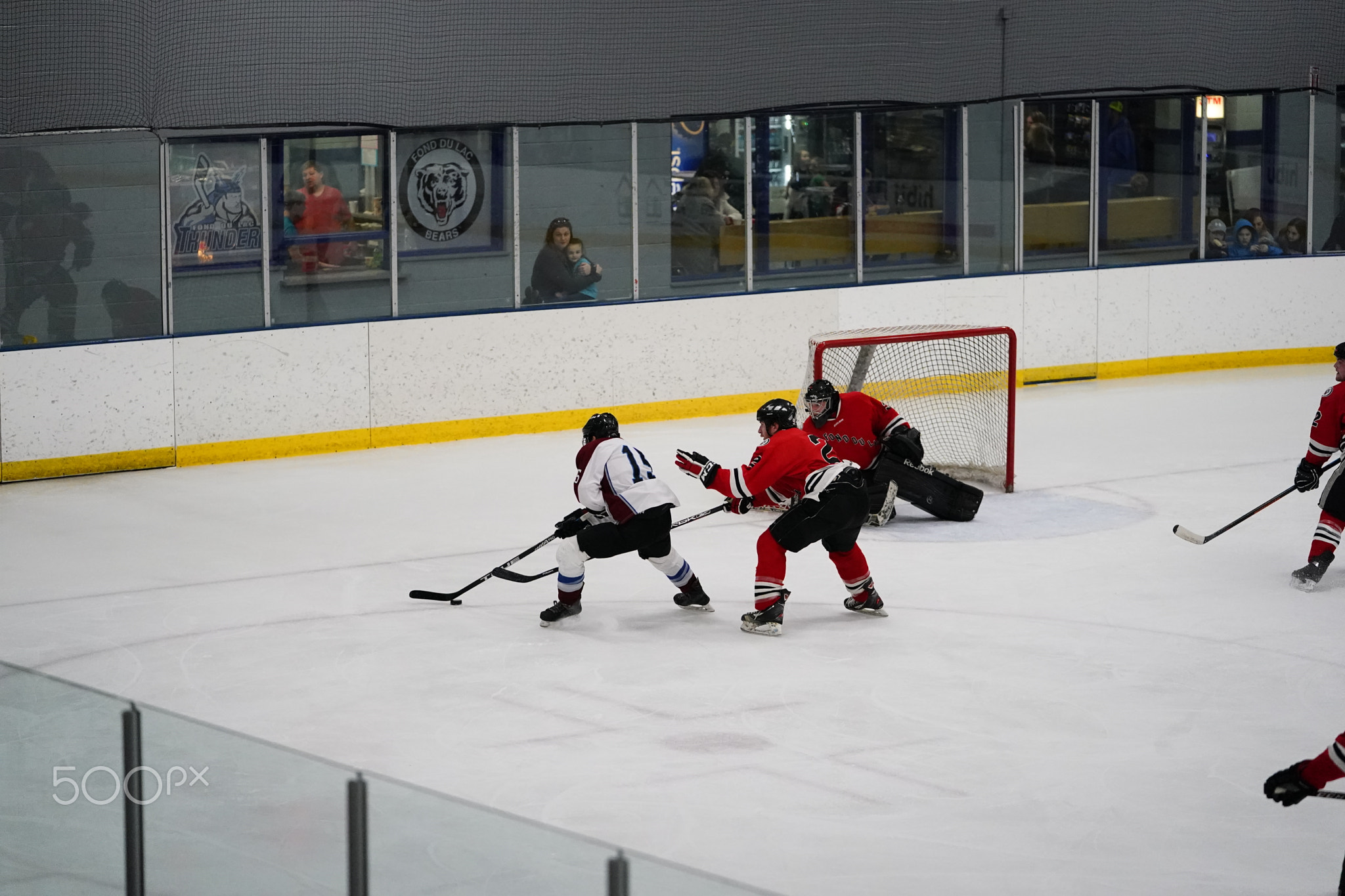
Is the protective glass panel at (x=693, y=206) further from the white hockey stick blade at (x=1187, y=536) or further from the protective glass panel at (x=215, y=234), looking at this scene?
the white hockey stick blade at (x=1187, y=536)

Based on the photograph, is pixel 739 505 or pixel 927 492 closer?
pixel 739 505

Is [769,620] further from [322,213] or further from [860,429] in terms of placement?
[322,213]

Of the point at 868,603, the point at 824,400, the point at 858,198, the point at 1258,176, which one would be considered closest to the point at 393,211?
the point at 858,198

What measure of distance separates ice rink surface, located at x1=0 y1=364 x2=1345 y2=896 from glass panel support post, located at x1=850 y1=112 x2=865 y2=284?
3185 mm

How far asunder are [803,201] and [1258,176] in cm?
427

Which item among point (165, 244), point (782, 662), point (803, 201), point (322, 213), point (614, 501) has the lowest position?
point (782, 662)

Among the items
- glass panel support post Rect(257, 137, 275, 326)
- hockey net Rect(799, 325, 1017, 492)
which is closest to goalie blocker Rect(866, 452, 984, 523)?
hockey net Rect(799, 325, 1017, 492)

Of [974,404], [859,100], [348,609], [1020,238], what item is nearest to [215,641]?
[348,609]

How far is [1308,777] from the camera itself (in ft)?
14.1

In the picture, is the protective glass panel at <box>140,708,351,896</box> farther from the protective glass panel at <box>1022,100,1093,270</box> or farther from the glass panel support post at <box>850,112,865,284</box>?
the protective glass panel at <box>1022,100,1093,270</box>

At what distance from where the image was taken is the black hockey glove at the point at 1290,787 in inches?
170

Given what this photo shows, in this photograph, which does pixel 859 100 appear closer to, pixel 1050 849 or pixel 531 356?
pixel 531 356

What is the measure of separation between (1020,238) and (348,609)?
7.97m

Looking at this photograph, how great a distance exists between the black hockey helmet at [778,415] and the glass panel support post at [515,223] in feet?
16.8
